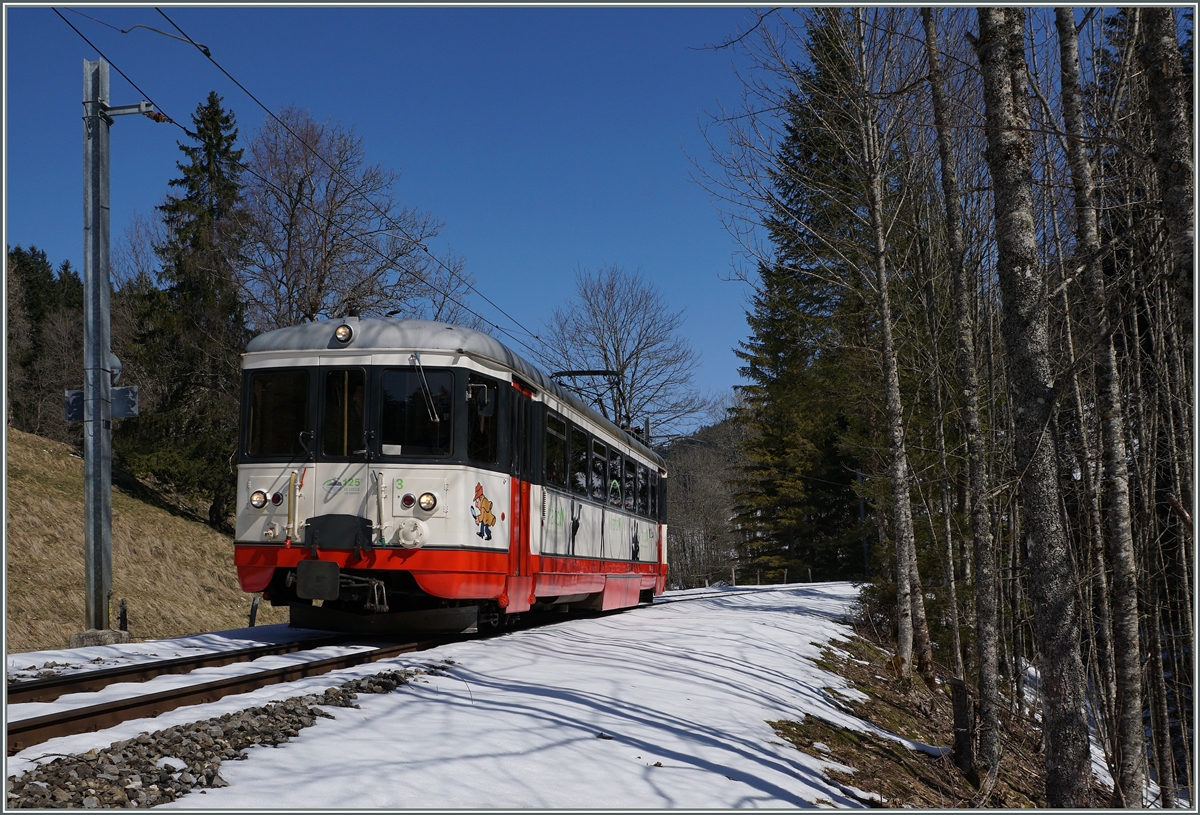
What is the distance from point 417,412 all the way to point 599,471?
17.4 feet

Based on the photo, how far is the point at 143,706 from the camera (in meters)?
5.30

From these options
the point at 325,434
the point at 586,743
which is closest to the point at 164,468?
the point at 325,434

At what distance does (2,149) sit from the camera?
6176mm

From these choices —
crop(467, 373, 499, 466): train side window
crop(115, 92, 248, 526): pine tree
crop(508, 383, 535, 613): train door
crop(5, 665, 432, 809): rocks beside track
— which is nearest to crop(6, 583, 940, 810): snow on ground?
crop(5, 665, 432, 809): rocks beside track

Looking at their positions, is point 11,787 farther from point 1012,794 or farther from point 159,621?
point 159,621

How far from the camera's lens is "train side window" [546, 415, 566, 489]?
457 inches

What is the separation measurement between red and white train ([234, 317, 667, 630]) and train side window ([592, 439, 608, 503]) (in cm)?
326

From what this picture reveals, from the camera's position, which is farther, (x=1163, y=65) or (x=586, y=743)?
(x=586, y=743)

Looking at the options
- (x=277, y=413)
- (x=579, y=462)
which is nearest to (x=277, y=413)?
(x=277, y=413)

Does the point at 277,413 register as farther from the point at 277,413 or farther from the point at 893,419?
the point at 893,419

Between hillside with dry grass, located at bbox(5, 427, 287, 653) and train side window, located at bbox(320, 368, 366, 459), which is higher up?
train side window, located at bbox(320, 368, 366, 459)

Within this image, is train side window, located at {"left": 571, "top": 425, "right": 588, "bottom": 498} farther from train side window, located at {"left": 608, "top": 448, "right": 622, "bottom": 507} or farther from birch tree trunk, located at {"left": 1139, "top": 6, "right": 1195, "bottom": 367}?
birch tree trunk, located at {"left": 1139, "top": 6, "right": 1195, "bottom": 367}

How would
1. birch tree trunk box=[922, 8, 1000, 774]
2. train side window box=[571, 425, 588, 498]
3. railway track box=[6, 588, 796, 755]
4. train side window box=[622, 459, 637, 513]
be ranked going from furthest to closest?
1. train side window box=[622, 459, 637, 513]
2. train side window box=[571, 425, 588, 498]
3. birch tree trunk box=[922, 8, 1000, 774]
4. railway track box=[6, 588, 796, 755]

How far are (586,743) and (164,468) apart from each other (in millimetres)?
Answer: 21731
